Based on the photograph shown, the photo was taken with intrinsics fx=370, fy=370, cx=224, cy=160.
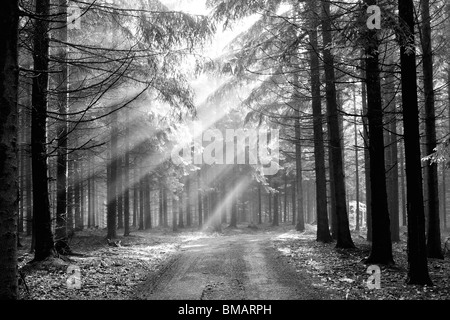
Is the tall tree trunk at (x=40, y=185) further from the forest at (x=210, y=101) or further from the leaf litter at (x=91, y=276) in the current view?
the leaf litter at (x=91, y=276)

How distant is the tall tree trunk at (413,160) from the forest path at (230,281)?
2375mm

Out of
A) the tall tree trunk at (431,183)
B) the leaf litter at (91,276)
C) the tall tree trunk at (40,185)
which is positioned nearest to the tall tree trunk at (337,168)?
the tall tree trunk at (431,183)

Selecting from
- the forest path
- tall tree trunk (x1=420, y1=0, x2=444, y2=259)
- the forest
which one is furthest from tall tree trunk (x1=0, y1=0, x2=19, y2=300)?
tall tree trunk (x1=420, y1=0, x2=444, y2=259)

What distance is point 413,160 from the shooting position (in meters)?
8.36

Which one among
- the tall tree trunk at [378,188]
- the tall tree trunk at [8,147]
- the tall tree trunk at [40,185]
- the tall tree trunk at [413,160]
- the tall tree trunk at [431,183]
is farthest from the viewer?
the tall tree trunk at [431,183]

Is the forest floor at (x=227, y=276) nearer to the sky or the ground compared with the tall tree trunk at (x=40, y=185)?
nearer to the ground

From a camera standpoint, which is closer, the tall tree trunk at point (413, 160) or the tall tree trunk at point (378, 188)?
the tall tree trunk at point (413, 160)

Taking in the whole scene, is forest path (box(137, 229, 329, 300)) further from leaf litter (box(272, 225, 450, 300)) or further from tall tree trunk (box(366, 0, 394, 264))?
tall tree trunk (box(366, 0, 394, 264))

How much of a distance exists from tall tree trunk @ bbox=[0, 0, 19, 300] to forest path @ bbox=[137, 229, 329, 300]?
346 cm

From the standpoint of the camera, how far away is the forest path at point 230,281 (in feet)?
25.9

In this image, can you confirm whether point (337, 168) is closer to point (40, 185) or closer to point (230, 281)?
point (230, 281)

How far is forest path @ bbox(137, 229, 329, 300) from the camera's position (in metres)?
7.89

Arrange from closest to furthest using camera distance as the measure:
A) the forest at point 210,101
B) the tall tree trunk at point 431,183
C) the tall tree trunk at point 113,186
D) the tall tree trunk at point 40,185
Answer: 1. the forest at point 210,101
2. the tall tree trunk at point 40,185
3. the tall tree trunk at point 431,183
4. the tall tree trunk at point 113,186
